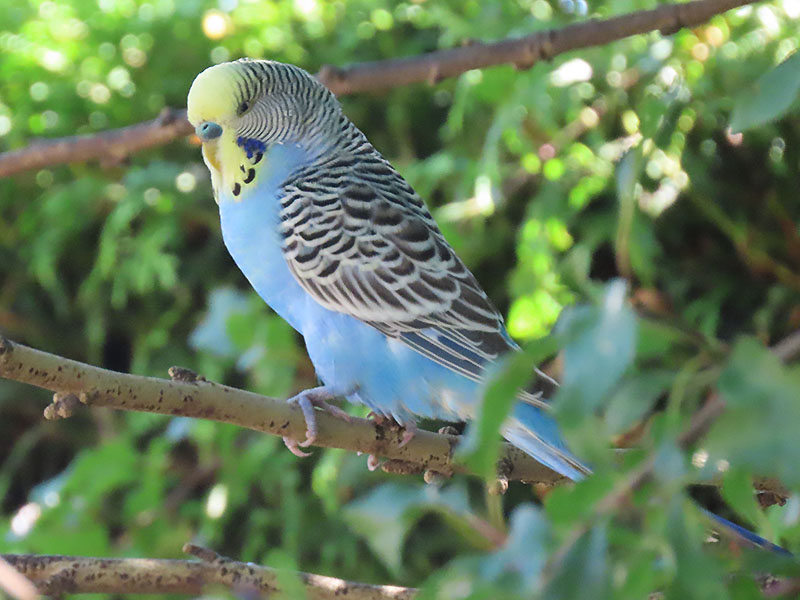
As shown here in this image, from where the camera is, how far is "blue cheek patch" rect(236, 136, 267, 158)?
1.40 m

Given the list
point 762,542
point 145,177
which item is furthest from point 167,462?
point 762,542

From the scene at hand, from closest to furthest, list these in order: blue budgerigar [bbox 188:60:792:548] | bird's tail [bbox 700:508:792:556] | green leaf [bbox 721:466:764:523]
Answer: green leaf [bbox 721:466:764:523]
bird's tail [bbox 700:508:792:556]
blue budgerigar [bbox 188:60:792:548]

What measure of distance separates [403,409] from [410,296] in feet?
0.62

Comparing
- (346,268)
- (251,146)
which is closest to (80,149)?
(251,146)

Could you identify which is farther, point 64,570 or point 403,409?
point 403,409

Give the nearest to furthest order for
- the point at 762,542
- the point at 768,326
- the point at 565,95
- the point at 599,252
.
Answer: the point at 762,542
the point at 768,326
the point at 565,95
the point at 599,252

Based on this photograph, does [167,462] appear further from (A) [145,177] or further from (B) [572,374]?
(B) [572,374]

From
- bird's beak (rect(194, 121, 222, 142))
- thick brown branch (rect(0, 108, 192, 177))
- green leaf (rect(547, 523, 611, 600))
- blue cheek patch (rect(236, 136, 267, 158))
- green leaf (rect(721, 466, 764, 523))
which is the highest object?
green leaf (rect(547, 523, 611, 600))

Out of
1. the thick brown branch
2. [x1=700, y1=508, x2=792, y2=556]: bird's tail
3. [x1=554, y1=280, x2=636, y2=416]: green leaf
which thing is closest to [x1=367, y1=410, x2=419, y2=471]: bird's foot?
[x1=700, y1=508, x2=792, y2=556]: bird's tail

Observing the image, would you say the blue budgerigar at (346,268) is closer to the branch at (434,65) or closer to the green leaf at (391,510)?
the branch at (434,65)

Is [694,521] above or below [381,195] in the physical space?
above

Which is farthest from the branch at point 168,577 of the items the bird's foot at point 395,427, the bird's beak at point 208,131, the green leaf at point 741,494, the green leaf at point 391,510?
the bird's beak at point 208,131

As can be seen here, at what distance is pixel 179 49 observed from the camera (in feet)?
7.24

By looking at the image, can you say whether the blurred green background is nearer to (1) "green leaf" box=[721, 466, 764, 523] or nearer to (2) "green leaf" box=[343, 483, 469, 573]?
(2) "green leaf" box=[343, 483, 469, 573]
